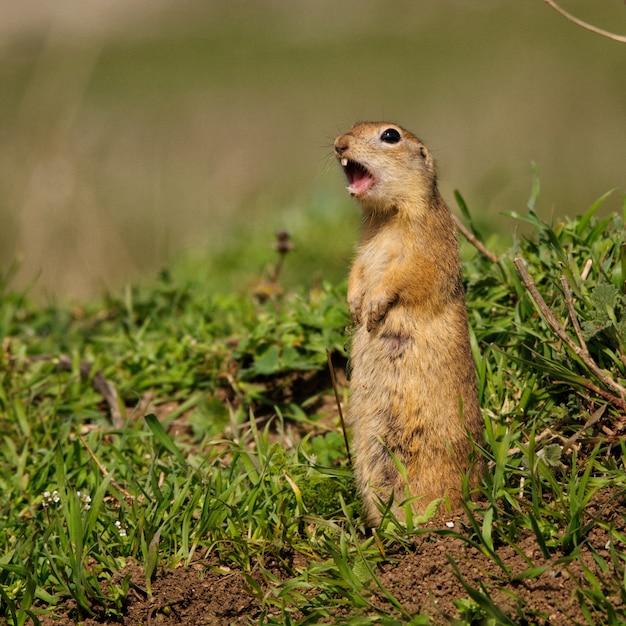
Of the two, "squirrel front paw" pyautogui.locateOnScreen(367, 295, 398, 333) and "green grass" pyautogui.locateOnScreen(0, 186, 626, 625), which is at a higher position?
"squirrel front paw" pyautogui.locateOnScreen(367, 295, 398, 333)

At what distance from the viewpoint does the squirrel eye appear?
3943 mm

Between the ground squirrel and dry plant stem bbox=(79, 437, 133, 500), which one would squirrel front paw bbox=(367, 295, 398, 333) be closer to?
the ground squirrel

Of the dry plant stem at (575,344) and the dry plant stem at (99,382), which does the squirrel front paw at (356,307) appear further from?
the dry plant stem at (99,382)

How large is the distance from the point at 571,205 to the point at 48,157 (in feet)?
15.8

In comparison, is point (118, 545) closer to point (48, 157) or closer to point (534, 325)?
point (534, 325)

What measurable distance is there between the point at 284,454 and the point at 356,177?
1.27 meters

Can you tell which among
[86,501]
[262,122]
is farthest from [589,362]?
[262,122]

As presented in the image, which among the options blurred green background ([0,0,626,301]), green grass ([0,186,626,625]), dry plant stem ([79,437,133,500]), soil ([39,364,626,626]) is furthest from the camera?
blurred green background ([0,0,626,301])

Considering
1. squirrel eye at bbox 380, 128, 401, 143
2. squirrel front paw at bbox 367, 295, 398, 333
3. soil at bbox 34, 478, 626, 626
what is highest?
squirrel eye at bbox 380, 128, 401, 143

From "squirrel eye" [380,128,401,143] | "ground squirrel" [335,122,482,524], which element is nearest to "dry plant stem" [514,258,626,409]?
"ground squirrel" [335,122,482,524]

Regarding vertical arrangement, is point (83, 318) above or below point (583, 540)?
below

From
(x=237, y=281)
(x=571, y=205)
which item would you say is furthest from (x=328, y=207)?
(x=571, y=205)

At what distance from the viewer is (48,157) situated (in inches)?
301

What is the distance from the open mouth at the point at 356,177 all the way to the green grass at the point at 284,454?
90 centimetres
